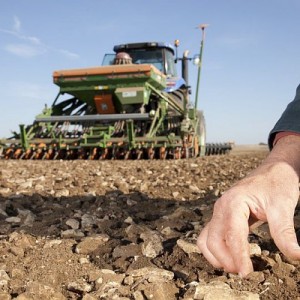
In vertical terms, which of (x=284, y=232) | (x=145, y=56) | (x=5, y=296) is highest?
(x=145, y=56)

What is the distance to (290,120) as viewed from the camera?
3.99ft

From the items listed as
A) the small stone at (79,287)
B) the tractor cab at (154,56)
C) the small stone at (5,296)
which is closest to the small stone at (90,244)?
the small stone at (79,287)

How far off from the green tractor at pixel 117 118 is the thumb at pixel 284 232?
28.4 ft

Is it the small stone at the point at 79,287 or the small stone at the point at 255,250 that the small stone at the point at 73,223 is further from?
the small stone at the point at 255,250

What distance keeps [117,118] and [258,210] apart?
9.22 meters

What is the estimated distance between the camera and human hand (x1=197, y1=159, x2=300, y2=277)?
1093 mm

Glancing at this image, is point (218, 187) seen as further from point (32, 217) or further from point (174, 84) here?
point (174, 84)

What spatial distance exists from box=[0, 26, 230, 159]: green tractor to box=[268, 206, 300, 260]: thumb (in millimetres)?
8656

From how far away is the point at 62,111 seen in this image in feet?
39.9

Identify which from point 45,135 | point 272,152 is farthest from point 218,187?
point 45,135

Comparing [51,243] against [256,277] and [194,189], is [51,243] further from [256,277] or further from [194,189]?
[194,189]

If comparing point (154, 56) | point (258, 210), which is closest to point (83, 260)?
point (258, 210)

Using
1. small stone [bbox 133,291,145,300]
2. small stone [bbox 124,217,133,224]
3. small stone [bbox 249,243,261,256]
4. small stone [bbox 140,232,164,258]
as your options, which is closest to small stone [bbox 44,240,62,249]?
small stone [bbox 140,232,164,258]

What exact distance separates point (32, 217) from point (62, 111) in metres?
9.54
